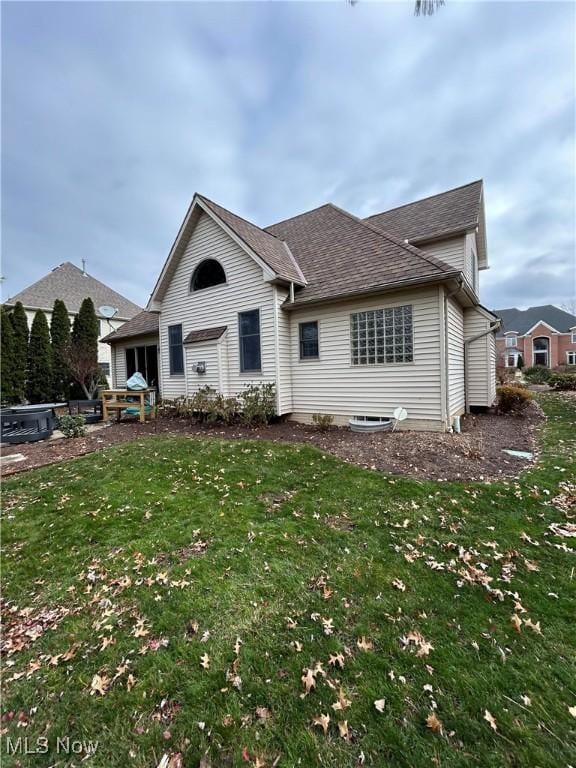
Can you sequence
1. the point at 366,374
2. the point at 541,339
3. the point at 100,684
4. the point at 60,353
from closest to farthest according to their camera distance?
the point at 100,684
the point at 366,374
the point at 60,353
the point at 541,339

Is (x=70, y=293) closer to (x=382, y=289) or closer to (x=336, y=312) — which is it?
(x=336, y=312)

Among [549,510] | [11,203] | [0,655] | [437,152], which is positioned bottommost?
[0,655]

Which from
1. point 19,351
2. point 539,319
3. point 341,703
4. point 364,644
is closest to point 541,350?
point 539,319

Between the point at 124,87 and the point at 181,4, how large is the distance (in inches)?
161

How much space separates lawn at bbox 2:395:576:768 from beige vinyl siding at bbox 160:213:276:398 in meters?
5.94

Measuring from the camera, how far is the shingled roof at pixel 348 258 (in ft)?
25.7

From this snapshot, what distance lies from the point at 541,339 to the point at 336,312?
Answer: 51997 millimetres

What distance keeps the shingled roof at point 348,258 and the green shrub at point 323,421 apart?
3300 mm

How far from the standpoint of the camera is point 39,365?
17.2m

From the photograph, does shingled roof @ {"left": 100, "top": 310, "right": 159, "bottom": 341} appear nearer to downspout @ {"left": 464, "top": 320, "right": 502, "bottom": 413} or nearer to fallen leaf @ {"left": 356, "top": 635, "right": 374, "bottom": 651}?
downspout @ {"left": 464, "top": 320, "right": 502, "bottom": 413}

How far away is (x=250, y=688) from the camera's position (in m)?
A: 2.01

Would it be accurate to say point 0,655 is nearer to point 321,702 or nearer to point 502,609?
point 321,702

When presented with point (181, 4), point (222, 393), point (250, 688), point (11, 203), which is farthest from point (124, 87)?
point (250, 688)

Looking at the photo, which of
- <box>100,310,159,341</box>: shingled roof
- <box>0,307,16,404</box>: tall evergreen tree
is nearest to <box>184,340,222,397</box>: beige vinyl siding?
<box>100,310,159,341</box>: shingled roof
